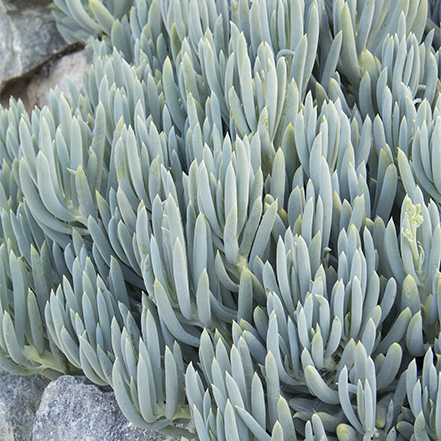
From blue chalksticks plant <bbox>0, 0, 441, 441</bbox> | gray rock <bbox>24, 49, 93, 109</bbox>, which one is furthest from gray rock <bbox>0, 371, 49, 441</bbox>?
gray rock <bbox>24, 49, 93, 109</bbox>

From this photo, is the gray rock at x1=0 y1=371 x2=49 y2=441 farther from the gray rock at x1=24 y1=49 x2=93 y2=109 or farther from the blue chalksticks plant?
the gray rock at x1=24 y1=49 x2=93 y2=109

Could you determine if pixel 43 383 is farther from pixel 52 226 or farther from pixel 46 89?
pixel 46 89

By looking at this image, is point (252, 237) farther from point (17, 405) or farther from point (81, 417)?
point (17, 405)

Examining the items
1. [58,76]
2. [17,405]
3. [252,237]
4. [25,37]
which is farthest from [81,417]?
[25,37]

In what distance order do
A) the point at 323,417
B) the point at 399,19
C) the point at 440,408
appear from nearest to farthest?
the point at 440,408 → the point at 323,417 → the point at 399,19

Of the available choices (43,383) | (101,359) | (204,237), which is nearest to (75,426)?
(101,359)

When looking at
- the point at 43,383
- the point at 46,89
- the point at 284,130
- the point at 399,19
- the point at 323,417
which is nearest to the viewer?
the point at 323,417

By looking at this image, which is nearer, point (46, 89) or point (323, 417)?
point (323, 417)

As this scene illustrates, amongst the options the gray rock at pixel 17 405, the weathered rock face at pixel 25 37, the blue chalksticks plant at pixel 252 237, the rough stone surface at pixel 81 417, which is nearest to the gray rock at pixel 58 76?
the weathered rock face at pixel 25 37
